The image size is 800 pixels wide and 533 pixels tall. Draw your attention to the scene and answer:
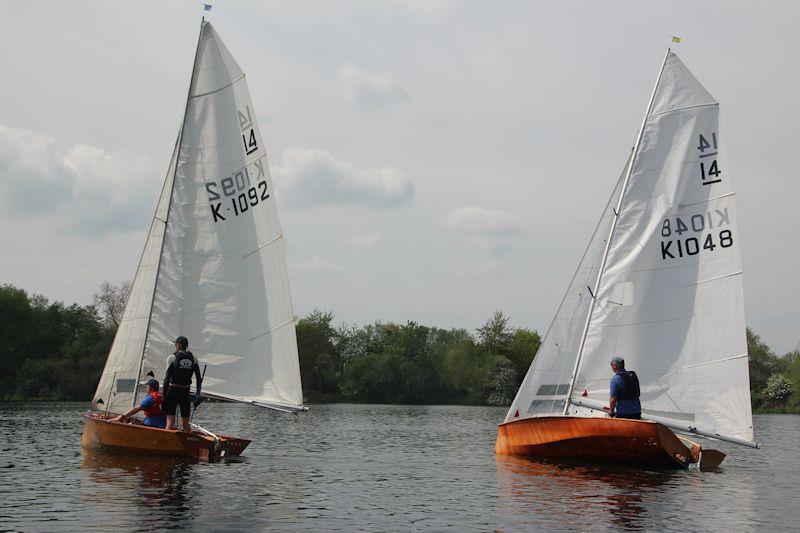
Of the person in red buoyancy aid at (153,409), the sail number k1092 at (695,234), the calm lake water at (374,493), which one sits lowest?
the calm lake water at (374,493)

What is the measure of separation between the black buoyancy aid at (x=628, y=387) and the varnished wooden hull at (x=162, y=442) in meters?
8.72

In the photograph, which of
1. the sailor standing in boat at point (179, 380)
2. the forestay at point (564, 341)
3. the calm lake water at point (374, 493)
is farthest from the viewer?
the forestay at point (564, 341)

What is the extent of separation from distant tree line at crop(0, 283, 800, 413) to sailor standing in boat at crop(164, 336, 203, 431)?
2446 inches

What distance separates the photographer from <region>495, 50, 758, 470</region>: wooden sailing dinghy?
22.4 metres

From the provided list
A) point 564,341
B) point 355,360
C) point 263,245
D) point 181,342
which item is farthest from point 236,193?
point 355,360

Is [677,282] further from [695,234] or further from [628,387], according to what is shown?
[628,387]

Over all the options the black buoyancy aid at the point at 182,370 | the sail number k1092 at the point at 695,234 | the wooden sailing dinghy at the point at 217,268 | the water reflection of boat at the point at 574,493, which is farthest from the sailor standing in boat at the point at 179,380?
the sail number k1092 at the point at 695,234

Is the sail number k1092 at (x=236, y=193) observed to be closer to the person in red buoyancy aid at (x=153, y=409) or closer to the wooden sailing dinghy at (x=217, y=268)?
the wooden sailing dinghy at (x=217, y=268)

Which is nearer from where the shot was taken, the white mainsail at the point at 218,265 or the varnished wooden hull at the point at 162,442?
the varnished wooden hull at the point at 162,442

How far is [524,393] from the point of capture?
2417cm

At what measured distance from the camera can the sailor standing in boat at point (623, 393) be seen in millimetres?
21188

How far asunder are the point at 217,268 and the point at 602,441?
10187 mm

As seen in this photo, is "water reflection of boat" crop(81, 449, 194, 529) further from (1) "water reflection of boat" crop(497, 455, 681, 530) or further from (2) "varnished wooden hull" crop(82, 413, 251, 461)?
(1) "water reflection of boat" crop(497, 455, 681, 530)

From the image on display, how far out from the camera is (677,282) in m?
22.8
